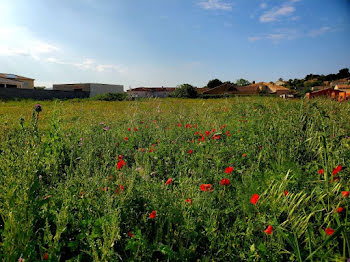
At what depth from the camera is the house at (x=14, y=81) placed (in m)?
34.7

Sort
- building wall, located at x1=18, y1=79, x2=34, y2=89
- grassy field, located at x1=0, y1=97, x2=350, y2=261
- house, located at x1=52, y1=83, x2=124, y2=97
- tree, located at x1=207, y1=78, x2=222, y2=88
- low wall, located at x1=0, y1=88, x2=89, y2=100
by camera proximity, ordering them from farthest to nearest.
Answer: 1. tree, located at x1=207, y1=78, x2=222, y2=88
2. house, located at x1=52, y1=83, x2=124, y2=97
3. building wall, located at x1=18, y1=79, x2=34, y2=89
4. low wall, located at x1=0, y1=88, x2=89, y2=100
5. grassy field, located at x1=0, y1=97, x2=350, y2=261

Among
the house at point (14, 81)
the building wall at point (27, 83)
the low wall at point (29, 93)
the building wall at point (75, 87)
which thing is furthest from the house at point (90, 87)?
the low wall at point (29, 93)

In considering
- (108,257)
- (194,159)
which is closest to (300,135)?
(194,159)

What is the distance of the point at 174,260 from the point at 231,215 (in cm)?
73

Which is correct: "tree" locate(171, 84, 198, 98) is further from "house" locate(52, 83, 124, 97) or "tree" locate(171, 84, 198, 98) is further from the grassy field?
the grassy field

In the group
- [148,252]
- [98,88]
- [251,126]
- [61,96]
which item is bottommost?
[148,252]

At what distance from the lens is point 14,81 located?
37062 mm

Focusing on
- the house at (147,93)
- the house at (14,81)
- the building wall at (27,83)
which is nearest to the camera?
the house at (147,93)

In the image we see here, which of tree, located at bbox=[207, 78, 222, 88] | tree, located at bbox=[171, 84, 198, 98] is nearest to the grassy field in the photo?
tree, located at bbox=[171, 84, 198, 98]

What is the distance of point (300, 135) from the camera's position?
3.63 meters

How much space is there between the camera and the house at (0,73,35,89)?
34.7 m

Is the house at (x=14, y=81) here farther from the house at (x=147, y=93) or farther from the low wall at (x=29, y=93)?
the house at (x=147, y=93)

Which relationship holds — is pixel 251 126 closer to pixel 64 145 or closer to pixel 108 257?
pixel 64 145

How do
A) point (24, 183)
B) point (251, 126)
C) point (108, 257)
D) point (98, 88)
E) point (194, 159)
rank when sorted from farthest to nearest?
1. point (98, 88)
2. point (251, 126)
3. point (194, 159)
4. point (24, 183)
5. point (108, 257)
